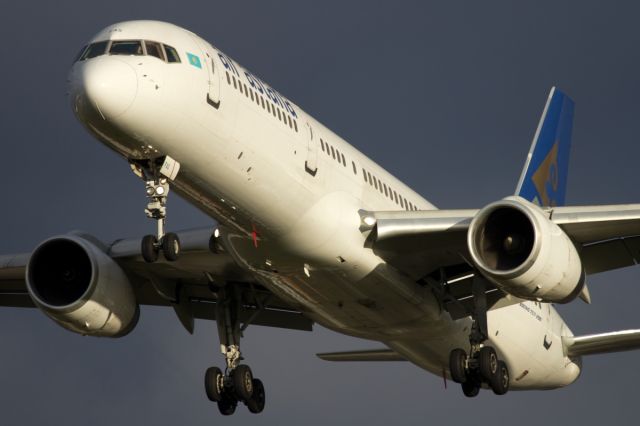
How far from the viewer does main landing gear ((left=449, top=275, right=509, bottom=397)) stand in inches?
1401

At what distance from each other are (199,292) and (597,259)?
10.5m

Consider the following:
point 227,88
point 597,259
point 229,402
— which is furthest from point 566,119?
point 227,88

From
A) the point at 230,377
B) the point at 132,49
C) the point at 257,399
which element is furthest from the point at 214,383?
the point at 132,49

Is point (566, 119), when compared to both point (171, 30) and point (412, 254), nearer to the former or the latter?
point (412, 254)

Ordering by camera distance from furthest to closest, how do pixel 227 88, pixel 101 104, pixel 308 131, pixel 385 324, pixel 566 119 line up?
pixel 566 119 → pixel 385 324 → pixel 308 131 → pixel 227 88 → pixel 101 104

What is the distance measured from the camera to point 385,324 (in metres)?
36.1

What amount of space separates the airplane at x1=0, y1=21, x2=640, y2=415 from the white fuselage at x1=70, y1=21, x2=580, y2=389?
41 millimetres

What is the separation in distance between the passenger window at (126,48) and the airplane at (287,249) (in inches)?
1.6

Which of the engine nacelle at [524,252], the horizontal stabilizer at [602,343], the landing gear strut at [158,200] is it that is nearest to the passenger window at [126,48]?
the landing gear strut at [158,200]

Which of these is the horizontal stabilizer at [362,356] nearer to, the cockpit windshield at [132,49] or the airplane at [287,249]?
the airplane at [287,249]

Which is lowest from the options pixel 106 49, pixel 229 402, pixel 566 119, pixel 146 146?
pixel 229 402

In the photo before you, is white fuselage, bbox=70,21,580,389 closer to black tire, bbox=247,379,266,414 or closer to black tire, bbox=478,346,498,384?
black tire, bbox=478,346,498,384

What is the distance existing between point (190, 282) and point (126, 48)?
1020 centimetres

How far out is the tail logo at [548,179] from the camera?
4606 centimetres
